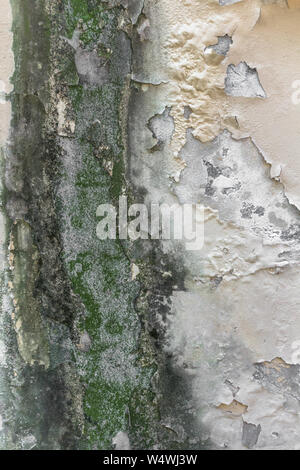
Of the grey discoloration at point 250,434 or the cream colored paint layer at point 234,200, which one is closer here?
the cream colored paint layer at point 234,200

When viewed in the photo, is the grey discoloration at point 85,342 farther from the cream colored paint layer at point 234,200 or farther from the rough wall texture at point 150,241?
the cream colored paint layer at point 234,200

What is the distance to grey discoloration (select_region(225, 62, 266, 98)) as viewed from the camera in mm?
1423

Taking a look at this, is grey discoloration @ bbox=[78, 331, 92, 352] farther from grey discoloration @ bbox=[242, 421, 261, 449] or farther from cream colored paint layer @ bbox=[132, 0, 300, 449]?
grey discoloration @ bbox=[242, 421, 261, 449]

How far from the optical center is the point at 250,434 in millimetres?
1583

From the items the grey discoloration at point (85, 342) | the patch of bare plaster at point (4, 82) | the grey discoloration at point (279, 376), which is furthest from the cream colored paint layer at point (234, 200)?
the patch of bare plaster at point (4, 82)

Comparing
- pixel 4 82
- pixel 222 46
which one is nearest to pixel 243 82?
pixel 222 46

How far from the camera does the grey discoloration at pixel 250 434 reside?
1.58 m

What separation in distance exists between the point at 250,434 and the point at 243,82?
1.28 m

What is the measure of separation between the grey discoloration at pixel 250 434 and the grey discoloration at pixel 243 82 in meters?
1.19

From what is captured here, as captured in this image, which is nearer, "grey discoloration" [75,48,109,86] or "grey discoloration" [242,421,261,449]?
"grey discoloration" [75,48,109,86]

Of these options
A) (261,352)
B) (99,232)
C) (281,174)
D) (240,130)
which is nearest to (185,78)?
(240,130)

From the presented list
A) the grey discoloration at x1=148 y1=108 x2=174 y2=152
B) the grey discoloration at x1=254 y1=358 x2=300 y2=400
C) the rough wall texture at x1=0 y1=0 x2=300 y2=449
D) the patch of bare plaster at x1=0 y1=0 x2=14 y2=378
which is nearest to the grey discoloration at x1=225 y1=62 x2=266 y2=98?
the rough wall texture at x1=0 y1=0 x2=300 y2=449

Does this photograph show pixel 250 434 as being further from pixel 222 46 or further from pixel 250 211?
pixel 222 46
